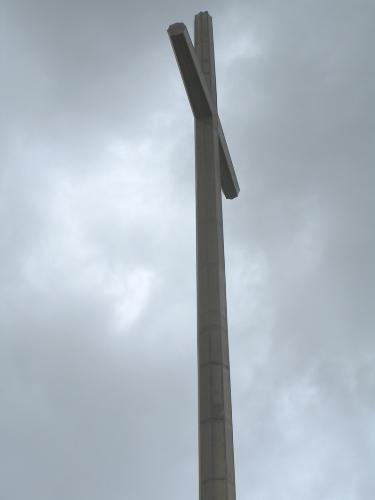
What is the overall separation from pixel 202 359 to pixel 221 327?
79 centimetres

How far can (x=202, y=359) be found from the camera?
13477 mm

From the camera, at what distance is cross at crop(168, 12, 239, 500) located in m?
12.4

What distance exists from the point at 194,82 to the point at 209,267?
16.5 feet

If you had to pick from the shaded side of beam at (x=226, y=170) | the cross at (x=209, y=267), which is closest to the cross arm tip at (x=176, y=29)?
the cross at (x=209, y=267)

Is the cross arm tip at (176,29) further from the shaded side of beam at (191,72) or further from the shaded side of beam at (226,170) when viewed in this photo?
the shaded side of beam at (226,170)

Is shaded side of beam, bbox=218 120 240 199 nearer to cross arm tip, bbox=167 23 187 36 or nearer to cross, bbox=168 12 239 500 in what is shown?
cross, bbox=168 12 239 500

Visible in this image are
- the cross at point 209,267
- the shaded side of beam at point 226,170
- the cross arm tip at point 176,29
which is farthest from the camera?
the shaded side of beam at point 226,170

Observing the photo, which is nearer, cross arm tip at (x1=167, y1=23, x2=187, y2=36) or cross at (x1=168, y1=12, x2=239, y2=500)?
cross at (x1=168, y1=12, x2=239, y2=500)

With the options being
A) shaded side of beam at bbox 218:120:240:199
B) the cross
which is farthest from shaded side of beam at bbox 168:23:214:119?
shaded side of beam at bbox 218:120:240:199

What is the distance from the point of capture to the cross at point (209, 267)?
1245cm

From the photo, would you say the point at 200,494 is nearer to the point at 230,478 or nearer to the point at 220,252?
the point at 230,478

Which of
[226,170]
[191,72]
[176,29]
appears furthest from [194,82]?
[226,170]

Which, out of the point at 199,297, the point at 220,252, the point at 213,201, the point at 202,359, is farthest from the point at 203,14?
the point at 202,359

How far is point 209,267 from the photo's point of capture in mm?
14672
